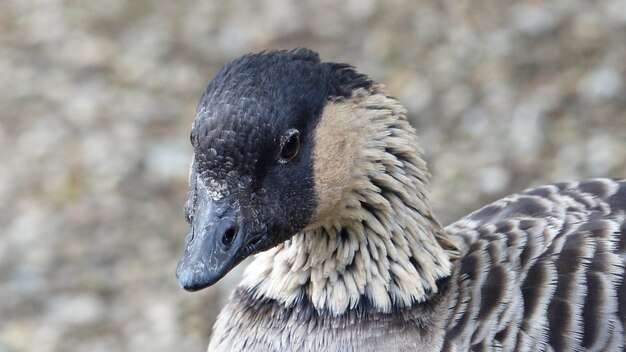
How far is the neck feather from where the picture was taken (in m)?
3.26

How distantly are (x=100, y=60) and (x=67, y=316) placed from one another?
233cm

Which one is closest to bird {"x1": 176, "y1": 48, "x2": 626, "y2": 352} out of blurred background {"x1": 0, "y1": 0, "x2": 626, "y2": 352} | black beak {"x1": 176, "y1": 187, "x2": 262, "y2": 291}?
black beak {"x1": 176, "y1": 187, "x2": 262, "y2": 291}

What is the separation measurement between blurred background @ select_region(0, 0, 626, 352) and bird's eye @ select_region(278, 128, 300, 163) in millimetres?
2206

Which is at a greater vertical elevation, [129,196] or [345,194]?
[129,196]

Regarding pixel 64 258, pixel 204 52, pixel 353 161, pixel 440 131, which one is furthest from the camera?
pixel 204 52

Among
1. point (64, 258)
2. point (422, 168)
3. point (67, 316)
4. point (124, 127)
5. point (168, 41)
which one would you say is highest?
point (168, 41)

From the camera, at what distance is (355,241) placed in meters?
3.34

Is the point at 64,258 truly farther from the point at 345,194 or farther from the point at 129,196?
the point at 345,194

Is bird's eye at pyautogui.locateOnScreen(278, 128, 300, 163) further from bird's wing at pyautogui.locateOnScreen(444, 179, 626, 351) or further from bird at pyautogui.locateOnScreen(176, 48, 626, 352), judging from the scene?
bird's wing at pyautogui.locateOnScreen(444, 179, 626, 351)

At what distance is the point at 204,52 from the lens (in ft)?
22.5

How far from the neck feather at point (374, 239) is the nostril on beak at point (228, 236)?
0.37 m

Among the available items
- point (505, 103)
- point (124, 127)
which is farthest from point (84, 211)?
point (505, 103)

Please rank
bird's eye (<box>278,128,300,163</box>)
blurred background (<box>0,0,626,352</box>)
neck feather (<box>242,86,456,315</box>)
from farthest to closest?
1. blurred background (<box>0,0,626,352</box>)
2. neck feather (<box>242,86,456,315</box>)
3. bird's eye (<box>278,128,300,163</box>)

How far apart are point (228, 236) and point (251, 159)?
0.24 metres
